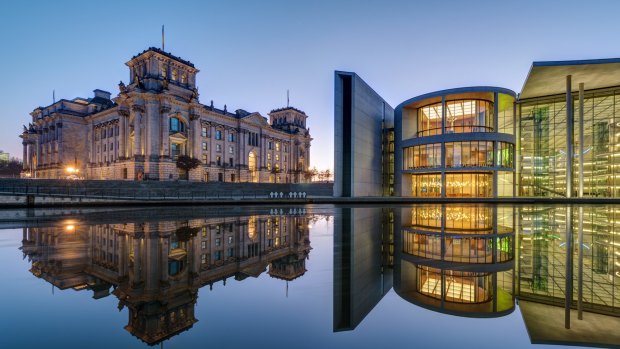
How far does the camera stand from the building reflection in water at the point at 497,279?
4.02m

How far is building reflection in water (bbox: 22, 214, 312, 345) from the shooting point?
4.32 metres

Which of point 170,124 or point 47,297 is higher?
point 170,124

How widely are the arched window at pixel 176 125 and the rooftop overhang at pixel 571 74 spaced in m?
60.2

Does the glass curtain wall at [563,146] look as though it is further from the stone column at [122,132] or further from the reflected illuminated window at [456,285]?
the stone column at [122,132]

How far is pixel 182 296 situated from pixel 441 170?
→ 38.8 meters

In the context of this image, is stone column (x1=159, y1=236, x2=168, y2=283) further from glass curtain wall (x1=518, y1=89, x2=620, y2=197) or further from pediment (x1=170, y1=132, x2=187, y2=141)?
pediment (x1=170, y1=132, x2=187, y2=141)

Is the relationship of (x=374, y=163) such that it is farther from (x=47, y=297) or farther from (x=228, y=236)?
(x=47, y=297)

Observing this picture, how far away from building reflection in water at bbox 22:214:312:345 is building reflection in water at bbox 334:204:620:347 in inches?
64.8

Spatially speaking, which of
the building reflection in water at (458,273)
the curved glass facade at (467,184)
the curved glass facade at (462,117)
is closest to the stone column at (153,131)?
the curved glass facade at (462,117)

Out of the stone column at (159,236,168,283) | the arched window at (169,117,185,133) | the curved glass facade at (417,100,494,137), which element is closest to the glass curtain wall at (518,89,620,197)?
the curved glass facade at (417,100,494,137)

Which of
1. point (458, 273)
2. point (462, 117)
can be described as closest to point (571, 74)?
point (462, 117)

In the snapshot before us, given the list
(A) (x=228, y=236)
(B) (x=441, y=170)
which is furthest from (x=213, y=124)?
(A) (x=228, y=236)

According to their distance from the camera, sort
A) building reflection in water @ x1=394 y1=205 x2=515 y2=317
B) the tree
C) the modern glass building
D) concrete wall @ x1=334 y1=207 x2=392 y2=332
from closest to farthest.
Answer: concrete wall @ x1=334 y1=207 x2=392 y2=332 → building reflection in water @ x1=394 y1=205 x2=515 y2=317 → the modern glass building → the tree

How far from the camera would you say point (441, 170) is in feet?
125
